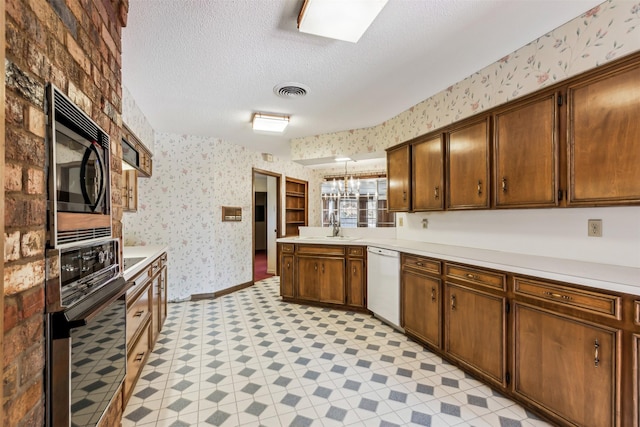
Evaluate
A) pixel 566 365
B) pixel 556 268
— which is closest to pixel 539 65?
pixel 556 268

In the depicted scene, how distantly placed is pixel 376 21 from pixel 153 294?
9.07 ft

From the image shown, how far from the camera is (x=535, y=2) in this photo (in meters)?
1.69

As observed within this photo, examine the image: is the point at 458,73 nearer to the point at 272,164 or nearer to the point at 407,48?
the point at 407,48

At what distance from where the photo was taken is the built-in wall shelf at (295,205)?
251 inches

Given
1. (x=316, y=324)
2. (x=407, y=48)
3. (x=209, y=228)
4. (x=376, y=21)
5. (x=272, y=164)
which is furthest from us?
(x=272, y=164)

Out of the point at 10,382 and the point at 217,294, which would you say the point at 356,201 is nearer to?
the point at 217,294

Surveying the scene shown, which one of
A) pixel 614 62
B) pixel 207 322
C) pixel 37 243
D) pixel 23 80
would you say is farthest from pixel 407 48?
pixel 207 322

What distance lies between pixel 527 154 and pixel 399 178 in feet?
4.98

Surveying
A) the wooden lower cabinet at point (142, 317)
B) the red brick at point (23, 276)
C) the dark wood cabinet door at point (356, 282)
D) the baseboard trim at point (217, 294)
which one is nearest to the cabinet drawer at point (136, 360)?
the wooden lower cabinet at point (142, 317)

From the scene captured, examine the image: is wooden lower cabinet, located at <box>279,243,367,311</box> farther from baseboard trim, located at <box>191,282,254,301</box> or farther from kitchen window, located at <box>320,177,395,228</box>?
kitchen window, located at <box>320,177,395,228</box>

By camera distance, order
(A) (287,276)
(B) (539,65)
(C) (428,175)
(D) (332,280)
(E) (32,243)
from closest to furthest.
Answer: (E) (32,243) → (B) (539,65) → (C) (428,175) → (D) (332,280) → (A) (287,276)

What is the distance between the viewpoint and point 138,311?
2.08 meters

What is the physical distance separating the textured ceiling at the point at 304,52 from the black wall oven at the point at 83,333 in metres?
1.45

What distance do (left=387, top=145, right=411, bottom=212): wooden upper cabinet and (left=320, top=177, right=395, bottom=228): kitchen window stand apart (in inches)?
131
